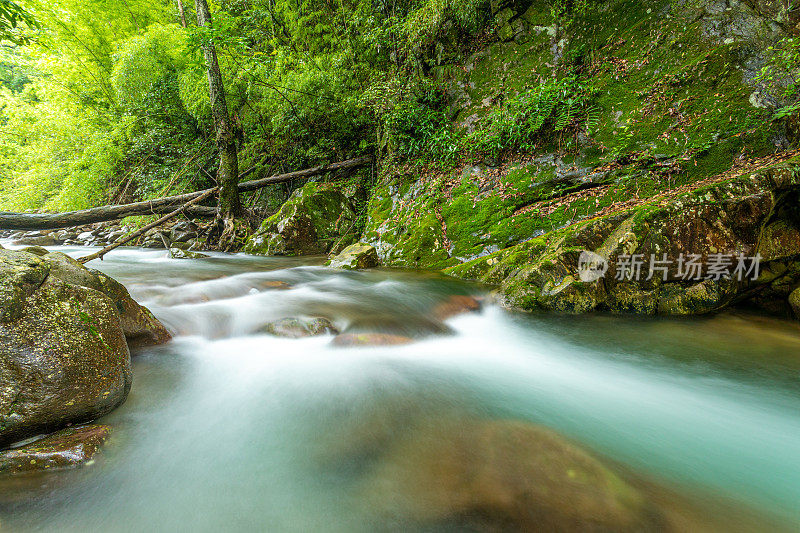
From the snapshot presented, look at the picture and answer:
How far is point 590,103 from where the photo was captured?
249 inches

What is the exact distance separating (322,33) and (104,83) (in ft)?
30.3

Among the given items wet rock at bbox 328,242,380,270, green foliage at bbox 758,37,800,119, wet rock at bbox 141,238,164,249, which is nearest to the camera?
green foliage at bbox 758,37,800,119

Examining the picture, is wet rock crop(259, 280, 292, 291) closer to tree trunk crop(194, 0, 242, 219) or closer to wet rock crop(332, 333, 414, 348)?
wet rock crop(332, 333, 414, 348)

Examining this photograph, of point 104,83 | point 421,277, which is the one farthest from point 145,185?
point 421,277

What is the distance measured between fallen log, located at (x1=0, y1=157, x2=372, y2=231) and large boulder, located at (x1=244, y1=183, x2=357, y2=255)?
1.90 meters

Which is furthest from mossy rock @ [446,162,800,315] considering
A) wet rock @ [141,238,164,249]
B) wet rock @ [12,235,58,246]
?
wet rock @ [12,235,58,246]

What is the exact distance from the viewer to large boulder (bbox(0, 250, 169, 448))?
5.22ft

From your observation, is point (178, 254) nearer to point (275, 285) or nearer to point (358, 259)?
point (275, 285)

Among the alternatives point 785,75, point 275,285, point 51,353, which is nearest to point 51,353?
point 51,353

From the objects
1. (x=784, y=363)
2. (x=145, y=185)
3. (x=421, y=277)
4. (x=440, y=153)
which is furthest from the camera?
(x=145, y=185)

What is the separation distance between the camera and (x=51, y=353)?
5.62ft

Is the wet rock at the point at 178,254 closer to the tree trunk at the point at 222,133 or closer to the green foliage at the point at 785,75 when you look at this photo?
the tree trunk at the point at 222,133

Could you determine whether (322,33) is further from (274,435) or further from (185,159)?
Result: (274,435)

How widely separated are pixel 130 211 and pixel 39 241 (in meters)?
5.77
